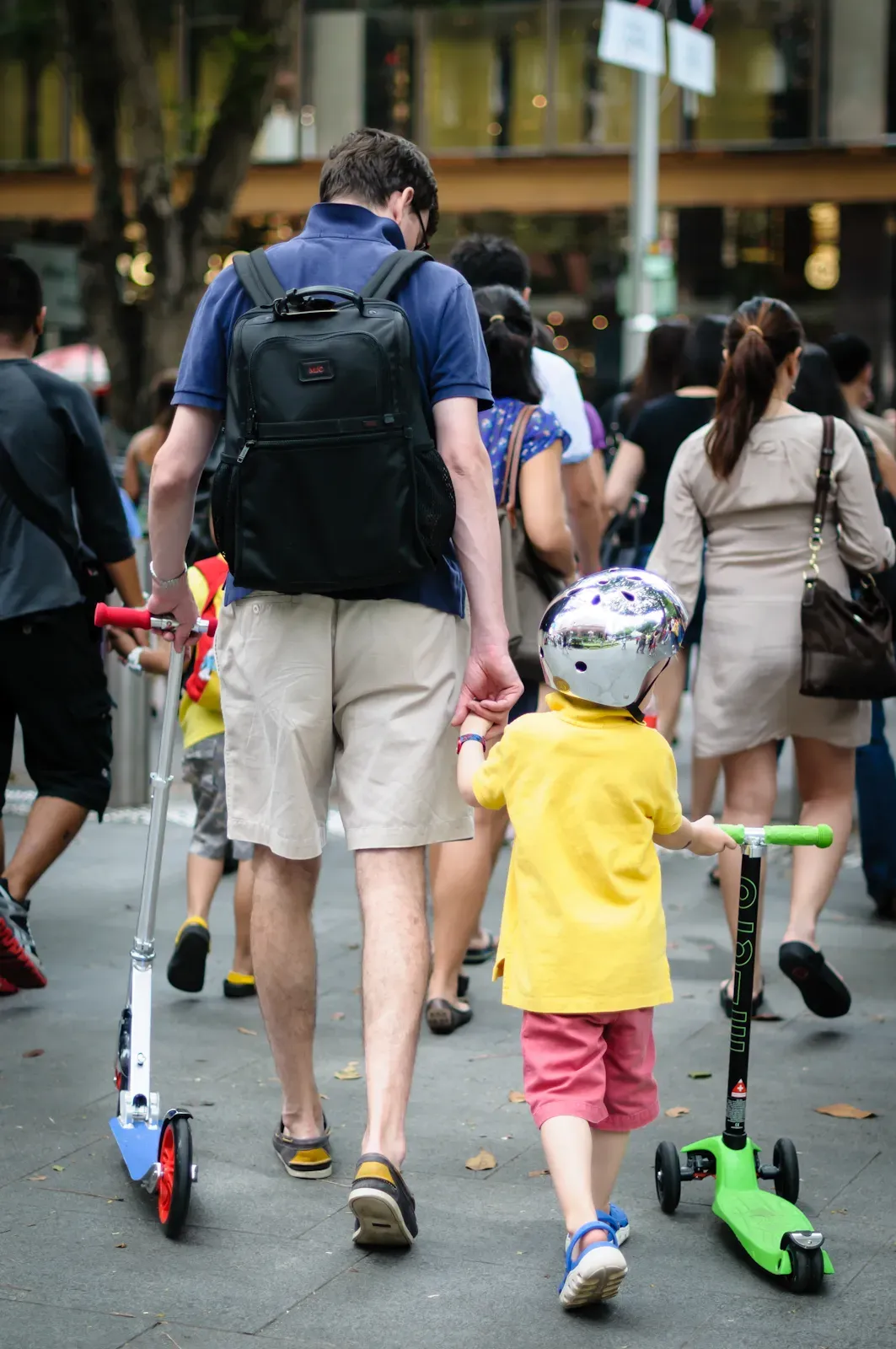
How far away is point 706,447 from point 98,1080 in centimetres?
234

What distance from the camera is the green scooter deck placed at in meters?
3.54

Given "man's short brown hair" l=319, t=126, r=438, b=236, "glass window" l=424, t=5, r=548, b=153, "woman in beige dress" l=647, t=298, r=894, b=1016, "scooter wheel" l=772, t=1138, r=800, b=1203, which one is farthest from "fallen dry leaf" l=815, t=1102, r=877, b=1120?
"glass window" l=424, t=5, r=548, b=153

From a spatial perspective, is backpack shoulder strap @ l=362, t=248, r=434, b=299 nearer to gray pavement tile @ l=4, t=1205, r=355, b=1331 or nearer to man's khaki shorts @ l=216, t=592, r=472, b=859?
man's khaki shorts @ l=216, t=592, r=472, b=859

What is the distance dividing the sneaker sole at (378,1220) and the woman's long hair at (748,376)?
2.45 meters

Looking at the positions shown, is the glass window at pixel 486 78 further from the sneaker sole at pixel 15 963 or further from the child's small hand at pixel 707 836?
the child's small hand at pixel 707 836

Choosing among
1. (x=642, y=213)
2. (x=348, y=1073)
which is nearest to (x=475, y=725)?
(x=348, y=1073)

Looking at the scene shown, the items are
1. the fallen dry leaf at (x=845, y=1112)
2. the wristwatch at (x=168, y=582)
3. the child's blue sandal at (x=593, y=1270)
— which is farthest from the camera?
the fallen dry leaf at (x=845, y=1112)

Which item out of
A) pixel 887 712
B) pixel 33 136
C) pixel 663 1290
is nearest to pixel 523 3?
pixel 33 136

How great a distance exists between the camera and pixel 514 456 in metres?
5.36

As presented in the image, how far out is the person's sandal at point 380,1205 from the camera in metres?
3.54

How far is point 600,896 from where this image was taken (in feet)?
11.4

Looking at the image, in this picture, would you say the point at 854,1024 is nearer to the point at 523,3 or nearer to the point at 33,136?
the point at 523,3

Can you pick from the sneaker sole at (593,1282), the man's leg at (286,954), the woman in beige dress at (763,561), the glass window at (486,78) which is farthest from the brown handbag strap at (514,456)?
the glass window at (486,78)

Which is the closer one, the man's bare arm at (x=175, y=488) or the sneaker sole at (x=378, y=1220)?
the sneaker sole at (x=378, y=1220)
